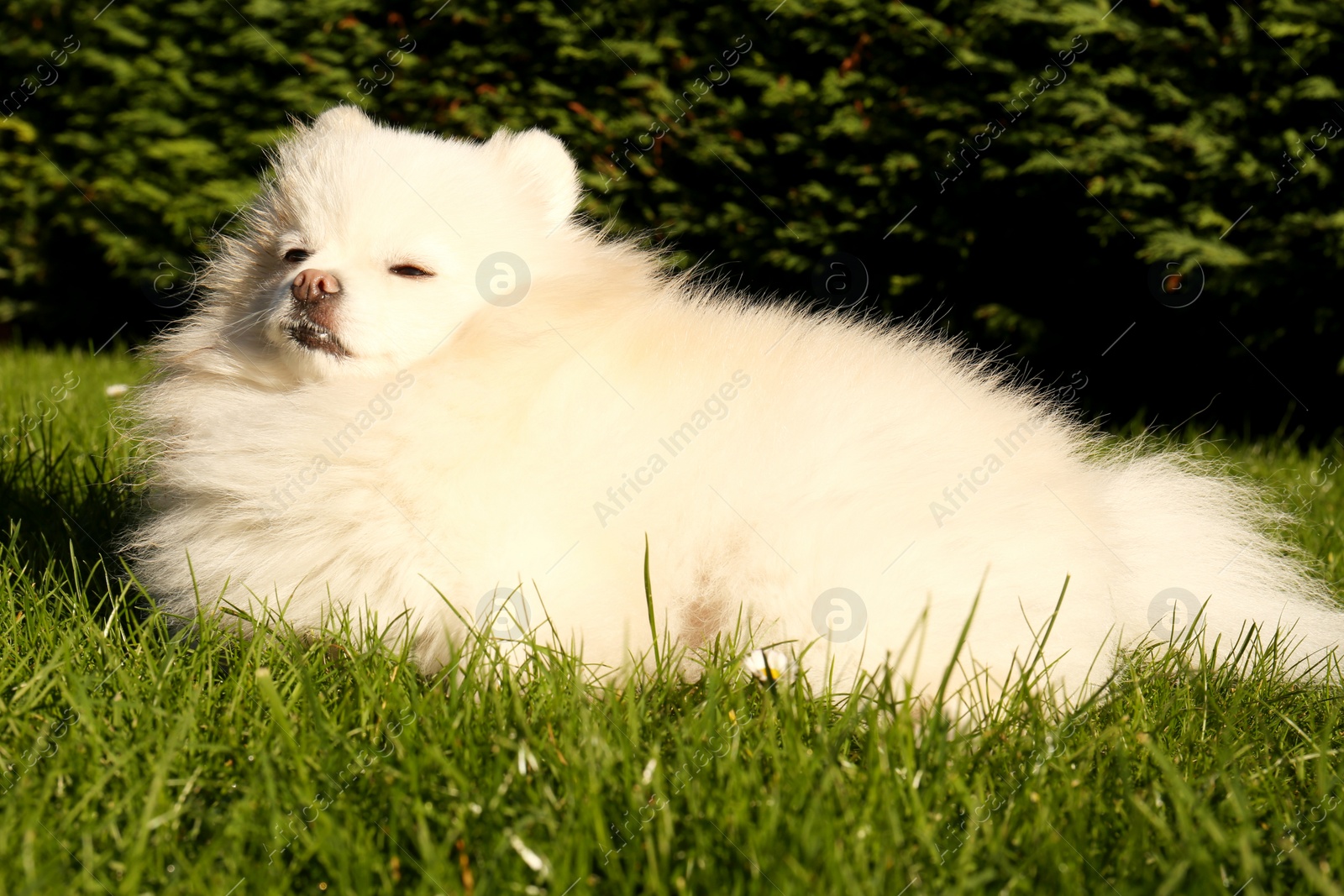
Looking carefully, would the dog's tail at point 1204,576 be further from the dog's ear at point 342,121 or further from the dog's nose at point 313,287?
the dog's ear at point 342,121

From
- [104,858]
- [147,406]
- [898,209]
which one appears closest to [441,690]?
[104,858]

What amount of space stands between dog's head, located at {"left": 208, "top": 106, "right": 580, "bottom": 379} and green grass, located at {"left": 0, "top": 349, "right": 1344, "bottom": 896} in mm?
754

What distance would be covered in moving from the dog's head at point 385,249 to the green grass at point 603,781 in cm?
75

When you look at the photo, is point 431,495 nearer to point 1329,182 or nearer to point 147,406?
point 147,406

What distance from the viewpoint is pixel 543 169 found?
2883 mm

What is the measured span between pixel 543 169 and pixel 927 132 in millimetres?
3685

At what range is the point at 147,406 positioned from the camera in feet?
9.49

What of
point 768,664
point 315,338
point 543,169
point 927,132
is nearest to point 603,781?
point 768,664

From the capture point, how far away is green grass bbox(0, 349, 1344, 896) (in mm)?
1694

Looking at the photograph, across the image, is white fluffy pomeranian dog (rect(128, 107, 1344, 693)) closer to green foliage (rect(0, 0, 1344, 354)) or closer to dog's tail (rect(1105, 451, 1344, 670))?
dog's tail (rect(1105, 451, 1344, 670))

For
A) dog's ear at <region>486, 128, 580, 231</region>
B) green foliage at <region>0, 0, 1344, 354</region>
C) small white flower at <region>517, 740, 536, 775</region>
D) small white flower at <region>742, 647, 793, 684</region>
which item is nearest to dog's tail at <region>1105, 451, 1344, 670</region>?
small white flower at <region>742, 647, 793, 684</region>

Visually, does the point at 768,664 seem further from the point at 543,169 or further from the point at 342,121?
the point at 342,121

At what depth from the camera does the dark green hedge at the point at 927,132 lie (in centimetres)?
536

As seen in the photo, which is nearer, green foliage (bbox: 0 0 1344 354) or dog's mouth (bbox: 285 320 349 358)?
dog's mouth (bbox: 285 320 349 358)
